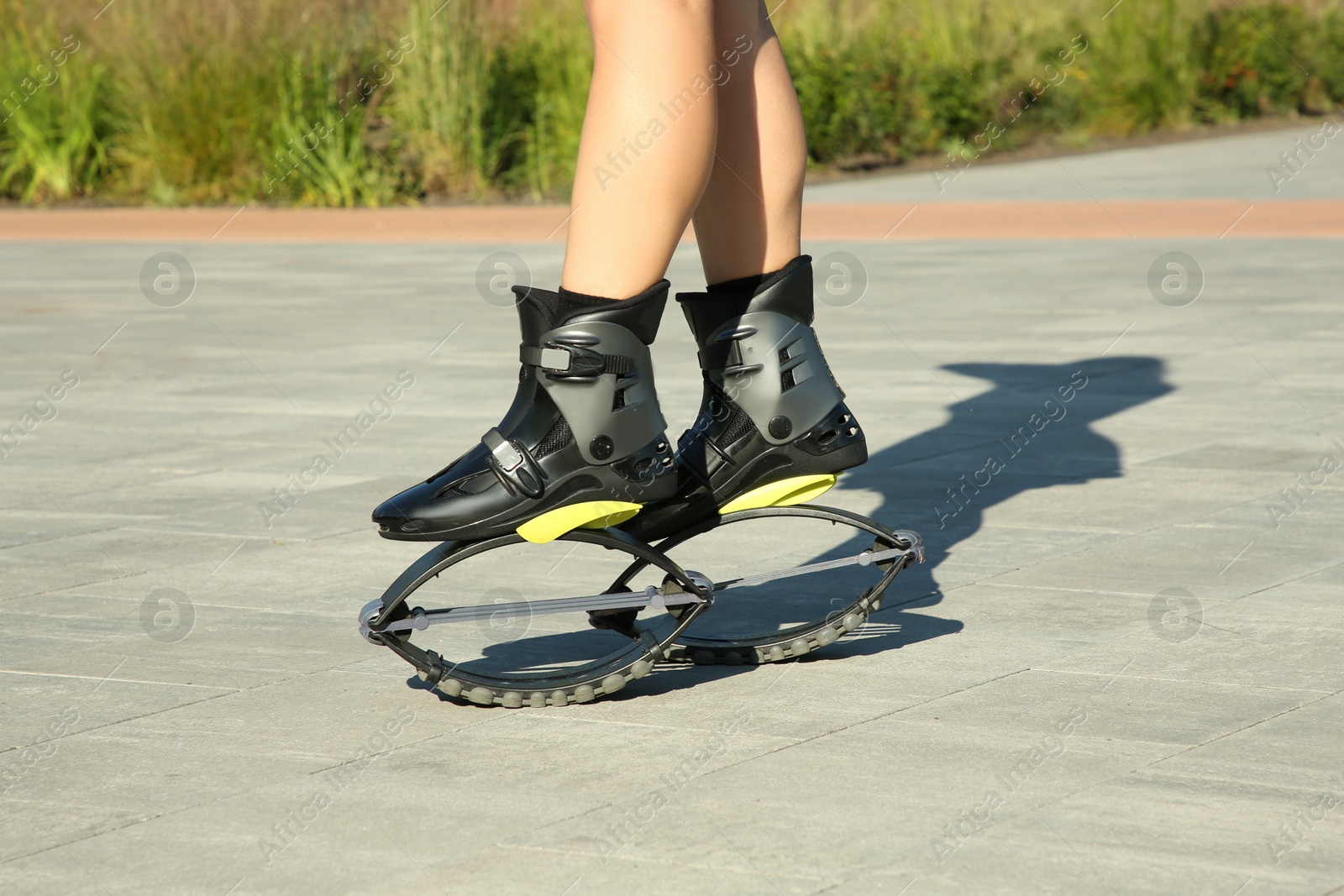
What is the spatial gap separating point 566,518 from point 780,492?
1.60 feet

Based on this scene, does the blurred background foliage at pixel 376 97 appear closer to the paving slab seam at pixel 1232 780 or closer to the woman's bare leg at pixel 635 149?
the woman's bare leg at pixel 635 149

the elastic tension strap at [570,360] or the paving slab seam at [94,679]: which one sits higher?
the elastic tension strap at [570,360]

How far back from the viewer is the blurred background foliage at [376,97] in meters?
16.8

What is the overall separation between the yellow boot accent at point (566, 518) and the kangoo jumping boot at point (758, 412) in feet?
0.82

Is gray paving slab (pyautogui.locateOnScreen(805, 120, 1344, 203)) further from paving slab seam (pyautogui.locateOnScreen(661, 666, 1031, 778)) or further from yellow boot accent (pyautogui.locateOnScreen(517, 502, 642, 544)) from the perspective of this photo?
yellow boot accent (pyautogui.locateOnScreen(517, 502, 642, 544))

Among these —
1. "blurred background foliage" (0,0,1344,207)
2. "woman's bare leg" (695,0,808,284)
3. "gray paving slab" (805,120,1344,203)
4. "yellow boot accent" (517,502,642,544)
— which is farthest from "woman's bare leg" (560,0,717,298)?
"blurred background foliage" (0,0,1344,207)

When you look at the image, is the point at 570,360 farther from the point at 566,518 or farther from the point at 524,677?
the point at 524,677

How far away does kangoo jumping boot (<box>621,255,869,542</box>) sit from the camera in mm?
3133

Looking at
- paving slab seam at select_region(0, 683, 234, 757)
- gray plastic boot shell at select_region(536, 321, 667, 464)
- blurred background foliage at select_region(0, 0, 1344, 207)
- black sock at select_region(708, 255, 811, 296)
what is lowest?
blurred background foliage at select_region(0, 0, 1344, 207)

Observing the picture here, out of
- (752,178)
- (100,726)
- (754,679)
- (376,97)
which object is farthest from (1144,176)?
(100,726)

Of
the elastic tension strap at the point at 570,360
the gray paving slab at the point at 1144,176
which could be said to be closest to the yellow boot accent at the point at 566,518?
the elastic tension strap at the point at 570,360

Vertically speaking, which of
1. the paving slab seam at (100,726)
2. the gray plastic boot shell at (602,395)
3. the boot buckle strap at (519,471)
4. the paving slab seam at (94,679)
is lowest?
the paving slab seam at (94,679)

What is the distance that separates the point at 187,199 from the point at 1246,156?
1109 centimetres

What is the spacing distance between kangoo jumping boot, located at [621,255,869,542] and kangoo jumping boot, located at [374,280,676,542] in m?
0.27
